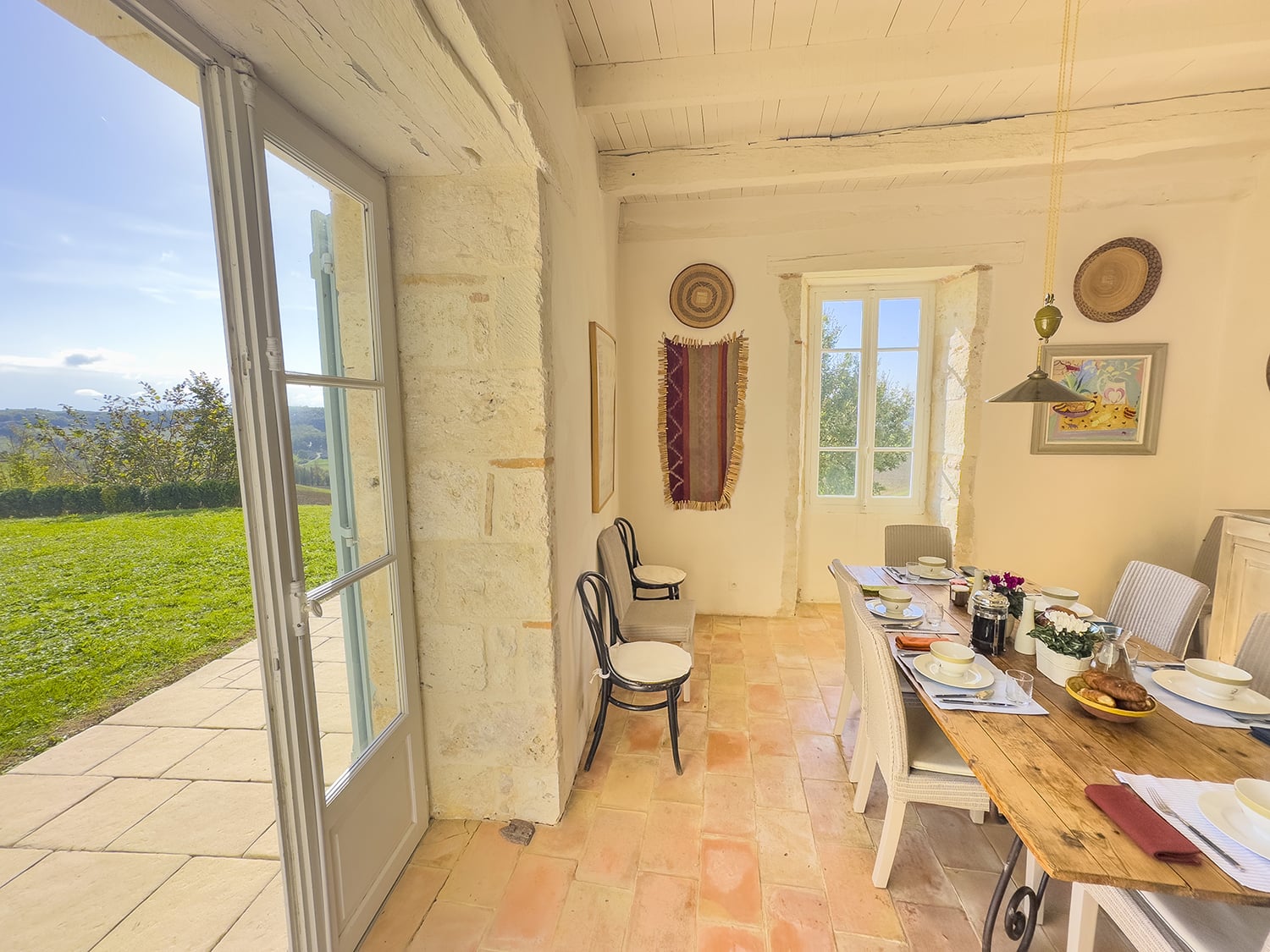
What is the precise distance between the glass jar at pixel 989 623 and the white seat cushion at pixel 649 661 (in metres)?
1.04

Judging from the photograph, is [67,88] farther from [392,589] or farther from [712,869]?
[712,869]

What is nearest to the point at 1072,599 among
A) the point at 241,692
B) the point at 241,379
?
the point at 241,379

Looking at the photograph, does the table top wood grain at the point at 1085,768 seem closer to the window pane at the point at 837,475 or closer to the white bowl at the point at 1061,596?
the white bowl at the point at 1061,596

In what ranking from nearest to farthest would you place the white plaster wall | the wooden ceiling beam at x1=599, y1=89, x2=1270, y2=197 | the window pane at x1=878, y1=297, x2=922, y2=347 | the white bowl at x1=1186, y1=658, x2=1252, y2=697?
the white bowl at x1=1186, y1=658, x2=1252, y2=697, the wooden ceiling beam at x1=599, y1=89, x2=1270, y2=197, the white plaster wall, the window pane at x1=878, y1=297, x2=922, y2=347

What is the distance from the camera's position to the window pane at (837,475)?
3.81 m

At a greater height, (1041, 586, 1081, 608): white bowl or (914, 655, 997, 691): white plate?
(1041, 586, 1081, 608): white bowl

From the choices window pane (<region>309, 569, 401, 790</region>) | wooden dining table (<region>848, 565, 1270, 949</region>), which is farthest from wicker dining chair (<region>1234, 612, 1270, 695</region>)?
window pane (<region>309, 569, 401, 790</region>)

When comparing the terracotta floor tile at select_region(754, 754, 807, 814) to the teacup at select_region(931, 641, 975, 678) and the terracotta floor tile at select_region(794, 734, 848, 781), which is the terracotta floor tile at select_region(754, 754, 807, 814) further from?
the teacup at select_region(931, 641, 975, 678)

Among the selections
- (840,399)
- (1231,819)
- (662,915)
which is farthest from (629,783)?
(840,399)

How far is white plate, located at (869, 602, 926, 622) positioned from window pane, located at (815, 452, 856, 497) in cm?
184

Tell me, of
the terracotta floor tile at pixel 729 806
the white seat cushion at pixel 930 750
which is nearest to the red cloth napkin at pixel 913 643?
the white seat cushion at pixel 930 750

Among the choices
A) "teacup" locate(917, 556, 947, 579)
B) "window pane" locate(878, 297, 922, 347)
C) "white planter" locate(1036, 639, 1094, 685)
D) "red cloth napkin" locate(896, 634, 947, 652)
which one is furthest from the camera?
"window pane" locate(878, 297, 922, 347)

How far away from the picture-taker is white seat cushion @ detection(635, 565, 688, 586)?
2994 millimetres

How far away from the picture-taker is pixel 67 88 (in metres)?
0.75
